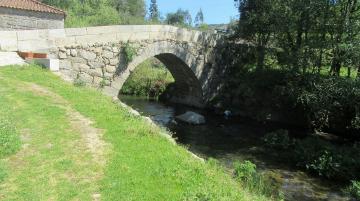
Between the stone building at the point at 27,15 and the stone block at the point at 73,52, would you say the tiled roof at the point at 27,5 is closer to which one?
the stone building at the point at 27,15

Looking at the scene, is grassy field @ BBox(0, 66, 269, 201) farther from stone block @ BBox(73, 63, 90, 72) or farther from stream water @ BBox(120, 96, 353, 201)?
stone block @ BBox(73, 63, 90, 72)

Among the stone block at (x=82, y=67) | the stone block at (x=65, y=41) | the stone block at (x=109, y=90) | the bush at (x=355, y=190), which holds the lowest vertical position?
the bush at (x=355, y=190)

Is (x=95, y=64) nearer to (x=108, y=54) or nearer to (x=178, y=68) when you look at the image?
(x=108, y=54)

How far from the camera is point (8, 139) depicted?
6.07 metres

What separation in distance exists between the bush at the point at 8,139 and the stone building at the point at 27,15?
18631 millimetres

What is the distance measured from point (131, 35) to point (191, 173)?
34.8ft

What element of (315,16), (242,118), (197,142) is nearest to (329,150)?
(197,142)

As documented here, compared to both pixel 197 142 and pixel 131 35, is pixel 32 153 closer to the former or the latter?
pixel 197 142

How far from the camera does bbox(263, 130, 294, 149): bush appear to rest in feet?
45.1

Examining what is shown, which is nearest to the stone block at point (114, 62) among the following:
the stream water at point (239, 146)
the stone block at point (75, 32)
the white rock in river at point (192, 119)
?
the stone block at point (75, 32)

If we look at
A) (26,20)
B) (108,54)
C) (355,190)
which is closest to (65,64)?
(108,54)

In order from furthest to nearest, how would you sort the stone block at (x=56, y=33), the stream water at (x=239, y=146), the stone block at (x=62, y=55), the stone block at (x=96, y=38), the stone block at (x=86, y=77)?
the stone block at (x=86, y=77) → the stone block at (x=96, y=38) → the stone block at (x=62, y=55) → the stone block at (x=56, y=33) → the stream water at (x=239, y=146)

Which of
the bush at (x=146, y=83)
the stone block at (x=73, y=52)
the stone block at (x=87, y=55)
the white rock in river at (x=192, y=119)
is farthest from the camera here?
the bush at (x=146, y=83)

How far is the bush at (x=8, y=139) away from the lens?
578 cm
